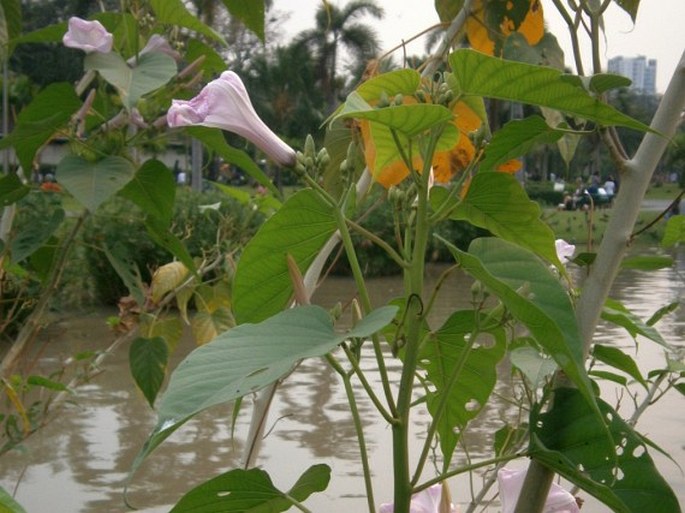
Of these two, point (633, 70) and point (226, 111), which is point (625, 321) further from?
point (633, 70)

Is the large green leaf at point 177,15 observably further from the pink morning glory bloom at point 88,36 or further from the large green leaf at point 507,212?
the large green leaf at point 507,212

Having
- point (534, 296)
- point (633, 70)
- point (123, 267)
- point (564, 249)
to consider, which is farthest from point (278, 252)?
point (633, 70)

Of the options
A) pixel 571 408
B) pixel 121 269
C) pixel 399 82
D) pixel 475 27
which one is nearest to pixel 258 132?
pixel 399 82

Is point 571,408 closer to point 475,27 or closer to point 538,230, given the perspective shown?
point 538,230

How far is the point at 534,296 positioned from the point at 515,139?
0.15m

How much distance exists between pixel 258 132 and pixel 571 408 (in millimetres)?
234

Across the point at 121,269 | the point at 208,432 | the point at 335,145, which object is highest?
the point at 335,145

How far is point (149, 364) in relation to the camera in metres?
1.16

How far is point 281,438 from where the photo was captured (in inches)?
177

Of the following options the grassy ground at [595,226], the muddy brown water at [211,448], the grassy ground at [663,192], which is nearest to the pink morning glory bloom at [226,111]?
the grassy ground at [595,226]

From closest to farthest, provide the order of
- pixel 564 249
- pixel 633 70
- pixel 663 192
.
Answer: pixel 564 249, pixel 633 70, pixel 663 192

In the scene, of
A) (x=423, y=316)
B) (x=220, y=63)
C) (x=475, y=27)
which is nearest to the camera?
(x=423, y=316)

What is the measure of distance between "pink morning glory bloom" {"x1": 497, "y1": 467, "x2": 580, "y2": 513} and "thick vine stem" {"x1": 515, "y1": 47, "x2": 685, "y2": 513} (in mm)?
65

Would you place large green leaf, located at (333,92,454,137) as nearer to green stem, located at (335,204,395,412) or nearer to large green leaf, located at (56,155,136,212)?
green stem, located at (335,204,395,412)
